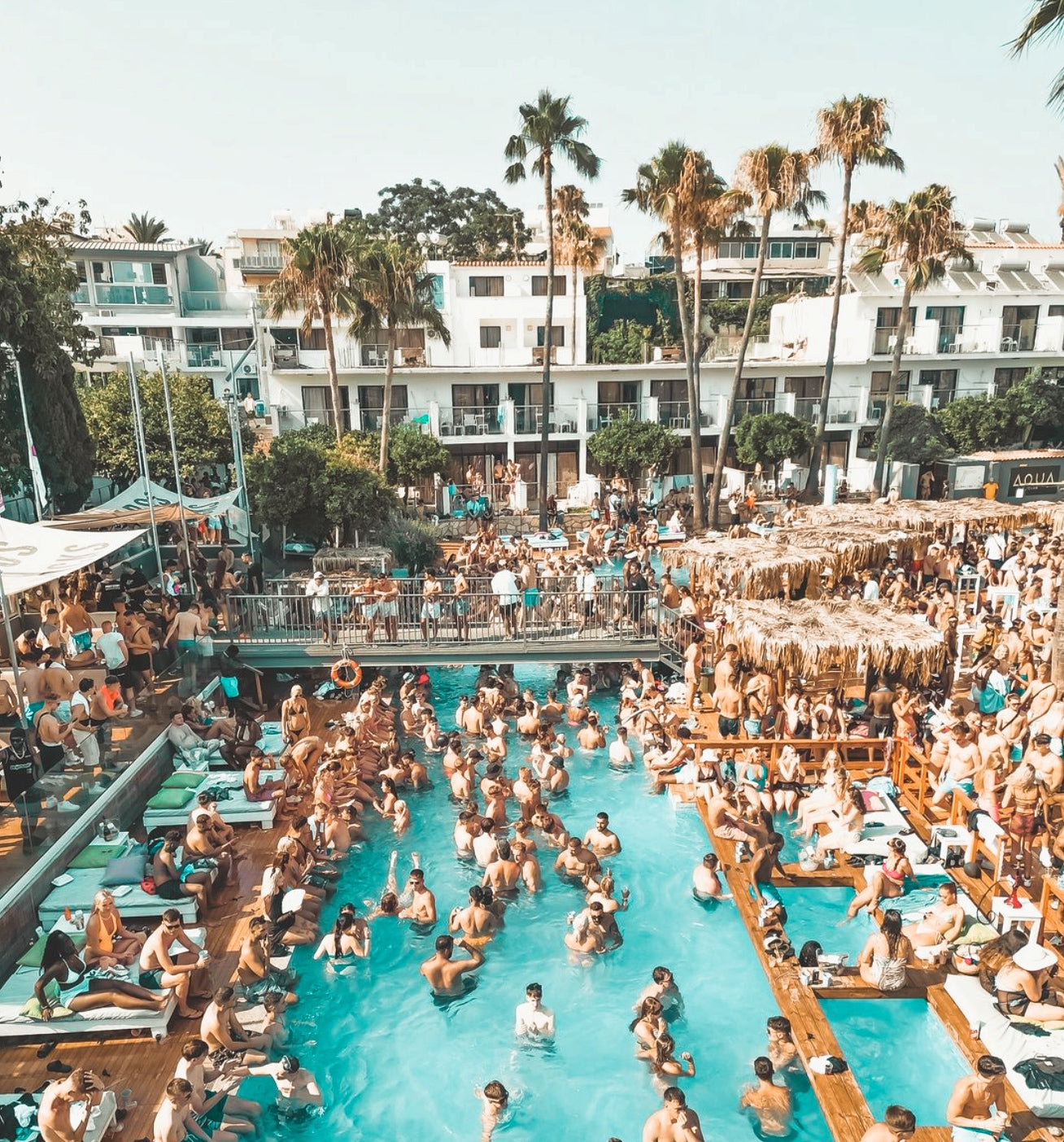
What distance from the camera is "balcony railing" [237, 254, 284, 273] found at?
44.4 m

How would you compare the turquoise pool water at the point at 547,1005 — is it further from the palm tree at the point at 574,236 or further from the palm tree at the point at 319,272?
the palm tree at the point at 574,236

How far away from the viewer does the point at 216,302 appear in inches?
1689

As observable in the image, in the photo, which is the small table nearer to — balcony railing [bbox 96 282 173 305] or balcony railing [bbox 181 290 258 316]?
balcony railing [bbox 181 290 258 316]

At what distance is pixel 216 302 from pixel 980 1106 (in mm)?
44359

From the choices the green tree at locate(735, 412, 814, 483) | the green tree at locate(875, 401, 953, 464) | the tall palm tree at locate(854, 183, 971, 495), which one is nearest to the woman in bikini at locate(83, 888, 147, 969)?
the green tree at locate(735, 412, 814, 483)

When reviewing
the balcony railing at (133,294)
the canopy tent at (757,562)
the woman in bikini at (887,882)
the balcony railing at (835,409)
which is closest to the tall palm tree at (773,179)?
the balcony railing at (835,409)

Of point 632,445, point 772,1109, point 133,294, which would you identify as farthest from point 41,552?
point 133,294

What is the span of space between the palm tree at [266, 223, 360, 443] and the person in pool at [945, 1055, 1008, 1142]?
80.2 ft

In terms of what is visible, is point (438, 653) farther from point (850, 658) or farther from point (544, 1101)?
point (544, 1101)

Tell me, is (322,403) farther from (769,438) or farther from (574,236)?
(769,438)

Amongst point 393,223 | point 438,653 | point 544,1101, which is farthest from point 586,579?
point 393,223

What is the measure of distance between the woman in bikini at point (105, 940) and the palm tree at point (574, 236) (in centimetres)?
3282

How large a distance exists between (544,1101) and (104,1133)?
4062 mm

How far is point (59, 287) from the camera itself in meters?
21.3
